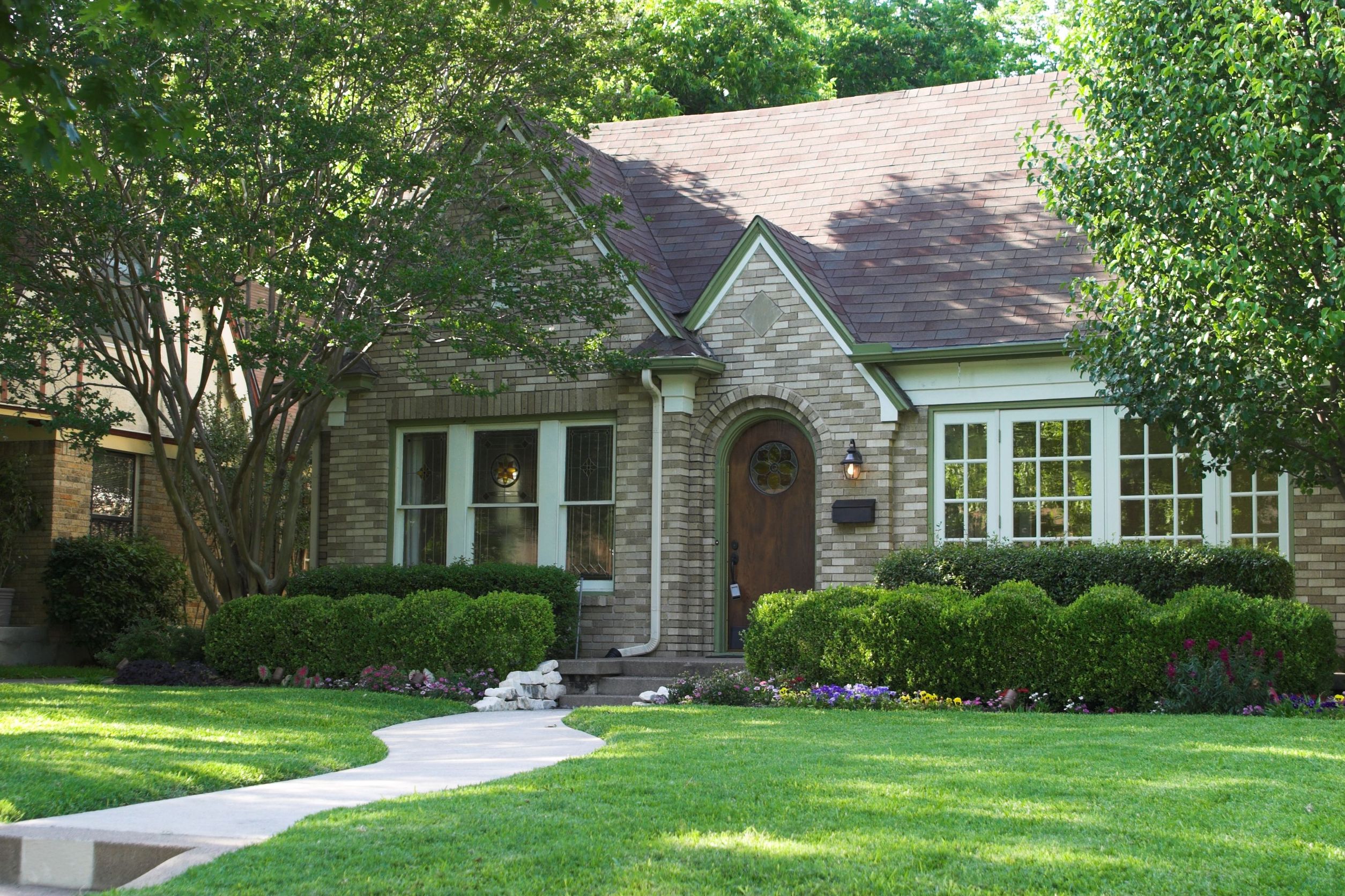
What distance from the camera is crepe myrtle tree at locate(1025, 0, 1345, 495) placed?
10.2 meters

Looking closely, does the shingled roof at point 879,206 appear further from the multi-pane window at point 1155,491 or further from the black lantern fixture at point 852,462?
the multi-pane window at point 1155,491

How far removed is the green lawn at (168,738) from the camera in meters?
6.52

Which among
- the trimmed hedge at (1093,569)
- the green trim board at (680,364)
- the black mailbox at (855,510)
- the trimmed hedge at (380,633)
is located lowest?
the trimmed hedge at (380,633)

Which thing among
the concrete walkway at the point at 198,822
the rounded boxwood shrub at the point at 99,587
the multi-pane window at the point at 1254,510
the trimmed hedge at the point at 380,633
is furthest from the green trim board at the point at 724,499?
the rounded boxwood shrub at the point at 99,587

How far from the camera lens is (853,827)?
5.42m

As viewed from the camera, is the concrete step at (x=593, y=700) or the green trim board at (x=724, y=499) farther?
the green trim board at (x=724, y=499)

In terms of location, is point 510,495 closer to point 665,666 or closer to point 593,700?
point 665,666

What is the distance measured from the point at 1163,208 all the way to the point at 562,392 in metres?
6.73

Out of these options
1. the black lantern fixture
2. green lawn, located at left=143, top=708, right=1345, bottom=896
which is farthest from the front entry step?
green lawn, located at left=143, top=708, right=1345, bottom=896

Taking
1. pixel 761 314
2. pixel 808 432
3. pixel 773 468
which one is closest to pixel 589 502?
pixel 773 468

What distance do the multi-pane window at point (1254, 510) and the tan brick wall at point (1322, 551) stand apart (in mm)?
189

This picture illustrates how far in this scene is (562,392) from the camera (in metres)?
15.2

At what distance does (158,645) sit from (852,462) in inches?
291

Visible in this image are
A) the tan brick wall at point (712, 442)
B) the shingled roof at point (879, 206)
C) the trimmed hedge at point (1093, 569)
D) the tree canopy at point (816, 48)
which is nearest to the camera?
the trimmed hedge at point (1093, 569)
